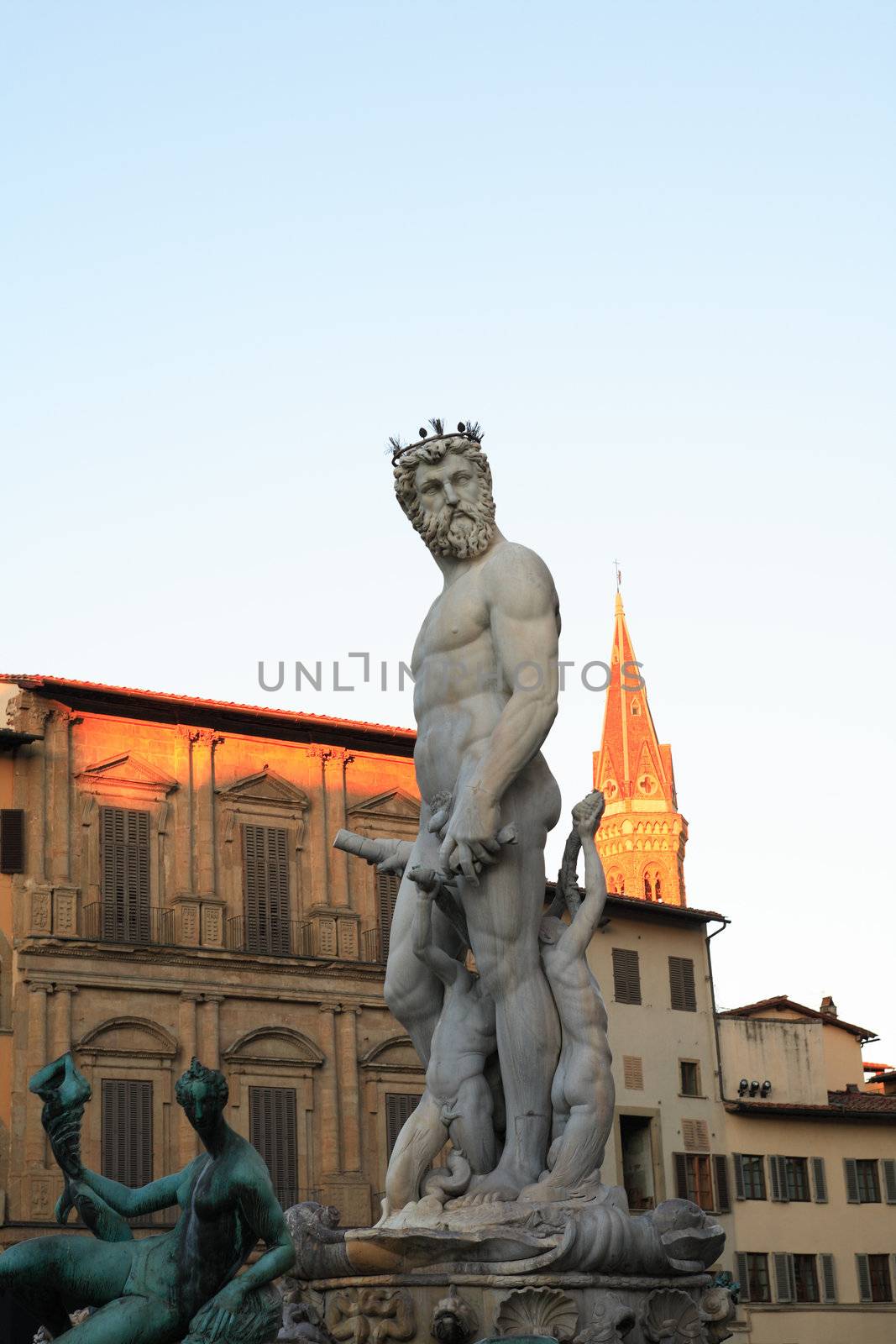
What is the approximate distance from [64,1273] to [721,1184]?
3970 cm

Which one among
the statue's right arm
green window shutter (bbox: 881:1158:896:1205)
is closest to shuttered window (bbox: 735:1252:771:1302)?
green window shutter (bbox: 881:1158:896:1205)

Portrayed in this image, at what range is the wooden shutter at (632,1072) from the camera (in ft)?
139

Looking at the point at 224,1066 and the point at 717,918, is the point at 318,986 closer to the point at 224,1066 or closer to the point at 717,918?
the point at 224,1066

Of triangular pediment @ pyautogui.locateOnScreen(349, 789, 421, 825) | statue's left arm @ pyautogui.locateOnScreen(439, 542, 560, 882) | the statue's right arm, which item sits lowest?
the statue's right arm

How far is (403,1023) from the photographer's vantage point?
8.54 m

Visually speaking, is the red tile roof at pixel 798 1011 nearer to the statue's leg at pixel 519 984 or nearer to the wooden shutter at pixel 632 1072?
the wooden shutter at pixel 632 1072

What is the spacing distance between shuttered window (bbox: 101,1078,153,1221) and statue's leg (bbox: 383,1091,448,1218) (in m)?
27.8

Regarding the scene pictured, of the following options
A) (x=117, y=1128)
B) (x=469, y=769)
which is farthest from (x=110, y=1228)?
(x=117, y=1128)

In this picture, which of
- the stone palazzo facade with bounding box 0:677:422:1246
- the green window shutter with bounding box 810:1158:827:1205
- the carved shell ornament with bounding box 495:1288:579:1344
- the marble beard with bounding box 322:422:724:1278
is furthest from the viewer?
the green window shutter with bounding box 810:1158:827:1205

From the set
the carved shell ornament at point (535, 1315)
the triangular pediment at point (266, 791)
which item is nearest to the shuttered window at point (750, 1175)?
the triangular pediment at point (266, 791)

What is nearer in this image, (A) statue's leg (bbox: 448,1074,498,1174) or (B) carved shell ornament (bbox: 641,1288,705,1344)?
(B) carved shell ornament (bbox: 641,1288,705,1344)

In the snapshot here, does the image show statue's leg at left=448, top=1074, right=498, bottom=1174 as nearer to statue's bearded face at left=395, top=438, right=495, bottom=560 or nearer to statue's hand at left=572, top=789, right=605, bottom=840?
statue's hand at left=572, top=789, right=605, bottom=840

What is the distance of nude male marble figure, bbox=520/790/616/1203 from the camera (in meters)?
7.59

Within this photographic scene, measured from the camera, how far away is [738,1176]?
142 feet
